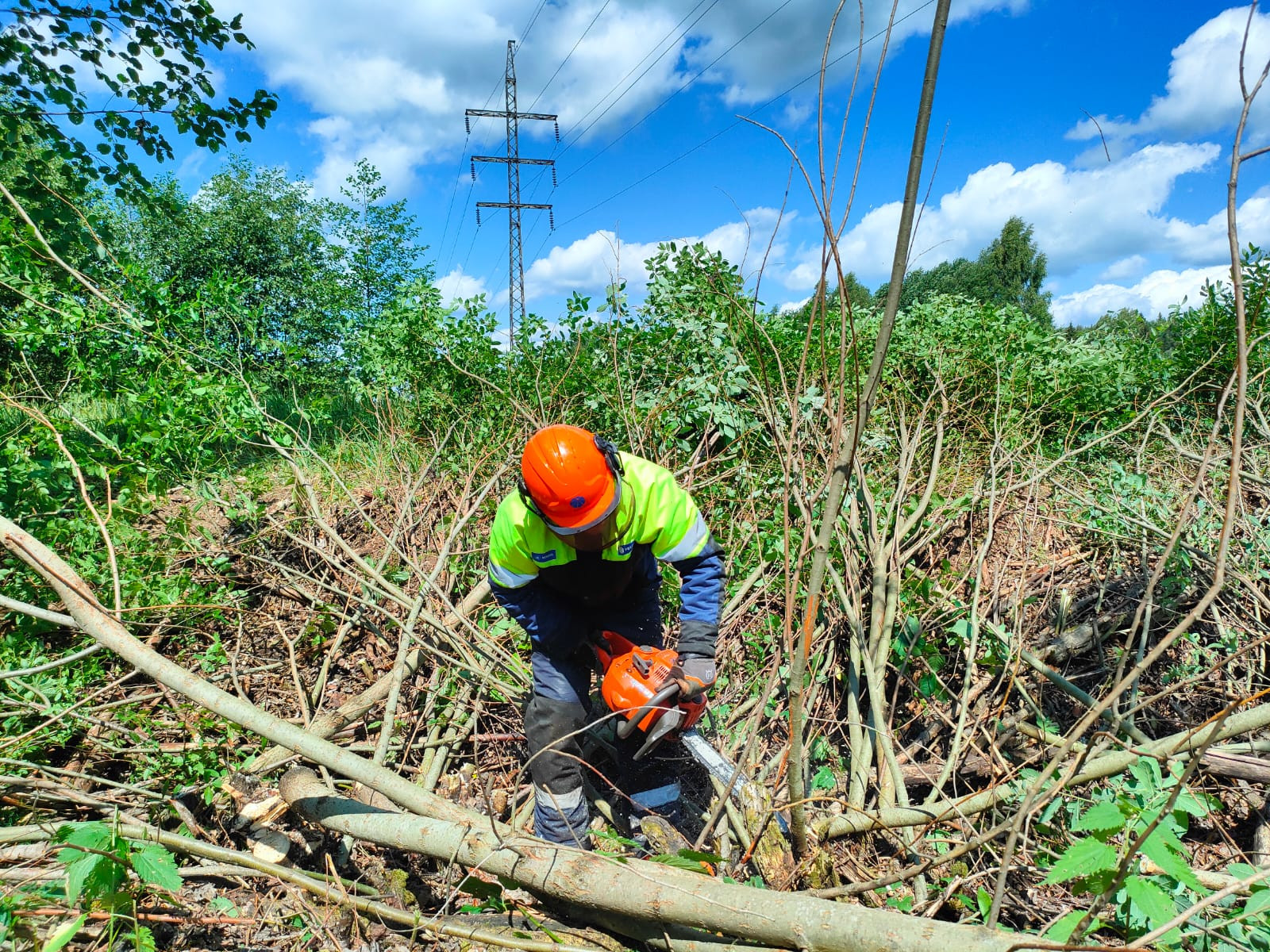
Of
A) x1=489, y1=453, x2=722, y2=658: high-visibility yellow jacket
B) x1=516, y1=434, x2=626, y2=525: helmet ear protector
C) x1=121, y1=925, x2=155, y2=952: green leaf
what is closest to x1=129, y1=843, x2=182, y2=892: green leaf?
x1=121, y1=925, x2=155, y2=952: green leaf

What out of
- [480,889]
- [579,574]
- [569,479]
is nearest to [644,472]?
[569,479]

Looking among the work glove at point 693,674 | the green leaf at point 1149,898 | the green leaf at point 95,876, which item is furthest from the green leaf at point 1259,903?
the green leaf at point 95,876

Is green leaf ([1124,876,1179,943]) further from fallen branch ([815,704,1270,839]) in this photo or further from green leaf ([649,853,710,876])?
green leaf ([649,853,710,876])

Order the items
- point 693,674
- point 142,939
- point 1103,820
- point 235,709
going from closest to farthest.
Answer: point 1103,820 < point 142,939 < point 235,709 < point 693,674

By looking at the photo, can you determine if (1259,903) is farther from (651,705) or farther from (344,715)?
(344,715)

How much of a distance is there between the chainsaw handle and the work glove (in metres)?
0.03

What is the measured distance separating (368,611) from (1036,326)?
21.0 feet

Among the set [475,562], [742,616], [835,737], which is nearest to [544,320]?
[475,562]

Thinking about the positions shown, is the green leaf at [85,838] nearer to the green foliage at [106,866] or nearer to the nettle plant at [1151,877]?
the green foliage at [106,866]

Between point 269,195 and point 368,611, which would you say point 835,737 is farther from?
point 269,195

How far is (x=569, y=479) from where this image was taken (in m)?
2.27

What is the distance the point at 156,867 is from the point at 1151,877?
8.93 feet

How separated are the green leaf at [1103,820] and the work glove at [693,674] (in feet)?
3.97

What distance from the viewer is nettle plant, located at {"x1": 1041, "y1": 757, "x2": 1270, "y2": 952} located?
1283 mm
